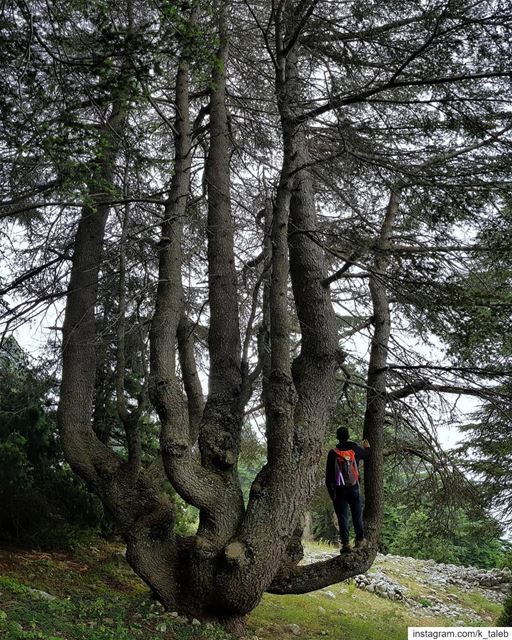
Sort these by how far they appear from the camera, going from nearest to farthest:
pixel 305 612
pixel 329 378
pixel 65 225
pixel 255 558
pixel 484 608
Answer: pixel 255 558 < pixel 329 378 < pixel 65 225 < pixel 305 612 < pixel 484 608

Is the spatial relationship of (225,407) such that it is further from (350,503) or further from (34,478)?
(34,478)

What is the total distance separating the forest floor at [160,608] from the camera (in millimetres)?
4422

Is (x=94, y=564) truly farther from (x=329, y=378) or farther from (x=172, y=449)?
(x=329, y=378)

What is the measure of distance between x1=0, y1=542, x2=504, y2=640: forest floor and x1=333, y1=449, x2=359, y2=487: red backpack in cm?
174

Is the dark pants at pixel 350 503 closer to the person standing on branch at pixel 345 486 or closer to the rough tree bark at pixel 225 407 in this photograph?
the person standing on branch at pixel 345 486

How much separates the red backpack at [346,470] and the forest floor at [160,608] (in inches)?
68.5

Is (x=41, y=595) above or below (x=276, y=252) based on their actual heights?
below

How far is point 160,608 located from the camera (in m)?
5.12

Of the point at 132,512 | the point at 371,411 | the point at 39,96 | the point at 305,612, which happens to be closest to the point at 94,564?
the point at 132,512

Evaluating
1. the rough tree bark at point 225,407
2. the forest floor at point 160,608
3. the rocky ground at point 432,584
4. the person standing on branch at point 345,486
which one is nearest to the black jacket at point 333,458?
the person standing on branch at point 345,486

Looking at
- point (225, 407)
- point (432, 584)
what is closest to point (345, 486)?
point (225, 407)

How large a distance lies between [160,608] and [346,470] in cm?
227

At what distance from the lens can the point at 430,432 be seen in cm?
596

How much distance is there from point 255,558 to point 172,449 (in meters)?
1.19
